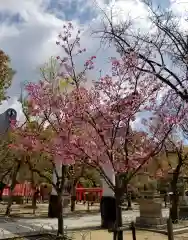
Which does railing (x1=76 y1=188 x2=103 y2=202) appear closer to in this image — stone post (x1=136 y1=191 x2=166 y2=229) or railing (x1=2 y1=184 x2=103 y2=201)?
railing (x1=2 y1=184 x2=103 y2=201)

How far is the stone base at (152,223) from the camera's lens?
1212 centimetres

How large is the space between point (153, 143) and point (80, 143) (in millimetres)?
1271

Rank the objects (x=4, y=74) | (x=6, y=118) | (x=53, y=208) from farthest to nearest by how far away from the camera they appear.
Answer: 1. (x=53, y=208)
2. (x=4, y=74)
3. (x=6, y=118)

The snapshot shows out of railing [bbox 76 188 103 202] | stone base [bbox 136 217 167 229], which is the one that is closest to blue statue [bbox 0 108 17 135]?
stone base [bbox 136 217 167 229]

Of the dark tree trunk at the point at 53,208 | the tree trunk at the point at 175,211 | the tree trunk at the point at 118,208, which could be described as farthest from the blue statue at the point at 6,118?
the dark tree trunk at the point at 53,208

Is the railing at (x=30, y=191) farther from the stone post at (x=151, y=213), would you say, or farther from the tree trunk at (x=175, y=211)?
the stone post at (x=151, y=213)

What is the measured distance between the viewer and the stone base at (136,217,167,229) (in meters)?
12.1

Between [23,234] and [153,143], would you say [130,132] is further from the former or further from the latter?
[23,234]

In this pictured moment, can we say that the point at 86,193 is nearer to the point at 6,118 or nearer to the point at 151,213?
the point at 151,213

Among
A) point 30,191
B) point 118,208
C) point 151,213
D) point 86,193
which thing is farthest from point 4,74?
point 30,191

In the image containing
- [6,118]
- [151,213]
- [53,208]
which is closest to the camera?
[6,118]

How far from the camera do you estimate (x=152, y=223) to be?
12.3 m

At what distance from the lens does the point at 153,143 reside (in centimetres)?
613

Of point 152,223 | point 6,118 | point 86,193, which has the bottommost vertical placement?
point 152,223
